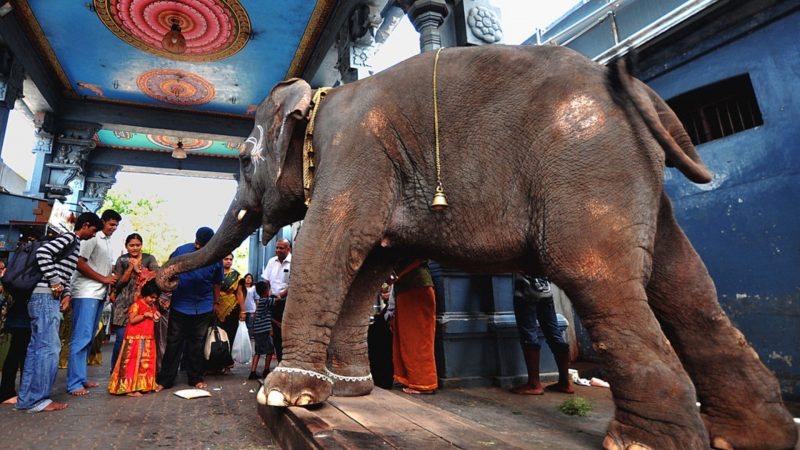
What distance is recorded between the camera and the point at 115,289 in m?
5.07

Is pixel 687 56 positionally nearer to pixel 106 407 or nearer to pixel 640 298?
pixel 640 298

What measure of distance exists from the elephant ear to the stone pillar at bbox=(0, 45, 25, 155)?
772cm

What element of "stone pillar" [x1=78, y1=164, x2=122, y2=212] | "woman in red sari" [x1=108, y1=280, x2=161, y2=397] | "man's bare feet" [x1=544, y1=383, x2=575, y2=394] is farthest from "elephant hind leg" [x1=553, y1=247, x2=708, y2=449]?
"stone pillar" [x1=78, y1=164, x2=122, y2=212]

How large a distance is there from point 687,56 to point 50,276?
24.3 ft

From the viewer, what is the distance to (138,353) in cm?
431

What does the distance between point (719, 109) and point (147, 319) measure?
7.09 m

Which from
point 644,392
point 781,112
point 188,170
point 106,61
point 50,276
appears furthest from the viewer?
point 188,170

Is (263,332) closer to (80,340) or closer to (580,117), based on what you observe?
(80,340)

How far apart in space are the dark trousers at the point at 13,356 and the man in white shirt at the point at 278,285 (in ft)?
7.34

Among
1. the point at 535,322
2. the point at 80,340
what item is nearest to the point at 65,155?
the point at 80,340

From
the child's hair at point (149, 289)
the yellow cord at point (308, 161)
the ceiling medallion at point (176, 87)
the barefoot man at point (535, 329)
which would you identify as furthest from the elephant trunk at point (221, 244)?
the ceiling medallion at point (176, 87)

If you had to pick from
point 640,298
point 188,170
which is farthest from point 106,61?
point 640,298

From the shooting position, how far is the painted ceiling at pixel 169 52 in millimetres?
8141

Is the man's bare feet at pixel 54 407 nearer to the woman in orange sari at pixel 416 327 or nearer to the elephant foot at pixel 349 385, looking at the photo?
the elephant foot at pixel 349 385
